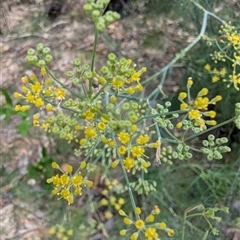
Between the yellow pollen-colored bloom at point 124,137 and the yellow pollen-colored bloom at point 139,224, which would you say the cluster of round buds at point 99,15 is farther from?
the yellow pollen-colored bloom at point 139,224

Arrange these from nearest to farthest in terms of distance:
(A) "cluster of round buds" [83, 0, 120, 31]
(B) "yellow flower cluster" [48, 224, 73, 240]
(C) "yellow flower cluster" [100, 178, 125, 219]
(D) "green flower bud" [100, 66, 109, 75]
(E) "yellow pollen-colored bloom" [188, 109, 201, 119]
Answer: (A) "cluster of round buds" [83, 0, 120, 31] → (D) "green flower bud" [100, 66, 109, 75] → (E) "yellow pollen-colored bloom" [188, 109, 201, 119] → (B) "yellow flower cluster" [48, 224, 73, 240] → (C) "yellow flower cluster" [100, 178, 125, 219]

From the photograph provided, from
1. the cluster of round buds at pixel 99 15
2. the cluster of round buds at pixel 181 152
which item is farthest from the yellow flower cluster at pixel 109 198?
the cluster of round buds at pixel 99 15

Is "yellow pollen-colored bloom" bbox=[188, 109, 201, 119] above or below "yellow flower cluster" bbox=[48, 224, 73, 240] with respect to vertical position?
above

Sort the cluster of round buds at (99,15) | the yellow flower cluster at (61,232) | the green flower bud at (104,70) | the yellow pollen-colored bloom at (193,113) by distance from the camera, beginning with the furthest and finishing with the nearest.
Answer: the yellow flower cluster at (61,232) < the yellow pollen-colored bloom at (193,113) < the green flower bud at (104,70) < the cluster of round buds at (99,15)

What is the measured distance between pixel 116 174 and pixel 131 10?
4.38 ft

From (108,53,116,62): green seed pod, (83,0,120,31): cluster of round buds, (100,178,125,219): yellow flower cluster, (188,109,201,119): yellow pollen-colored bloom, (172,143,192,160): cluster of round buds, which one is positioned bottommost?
(100,178,125,219): yellow flower cluster

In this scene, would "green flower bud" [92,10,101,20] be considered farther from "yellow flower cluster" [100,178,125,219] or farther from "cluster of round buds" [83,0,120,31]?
"yellow flower cluster" [100,178,125,219]

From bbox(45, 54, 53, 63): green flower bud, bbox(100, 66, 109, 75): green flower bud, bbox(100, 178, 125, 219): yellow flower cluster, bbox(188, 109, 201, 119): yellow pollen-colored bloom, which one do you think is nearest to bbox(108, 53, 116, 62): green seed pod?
bbox(100, 66, 109, 75): green flower bud

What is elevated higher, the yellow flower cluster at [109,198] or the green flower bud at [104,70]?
the green flower bud at [104,70]

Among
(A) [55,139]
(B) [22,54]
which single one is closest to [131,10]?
(B) [22,54]

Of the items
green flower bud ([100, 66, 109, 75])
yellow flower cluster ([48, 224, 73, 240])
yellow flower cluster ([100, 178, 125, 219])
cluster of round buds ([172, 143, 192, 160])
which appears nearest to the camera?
green flower bud ([100, 66, 109, 75])

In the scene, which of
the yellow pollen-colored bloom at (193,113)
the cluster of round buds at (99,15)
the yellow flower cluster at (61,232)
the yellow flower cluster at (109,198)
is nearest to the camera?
the cluster of round buds at (99,15)

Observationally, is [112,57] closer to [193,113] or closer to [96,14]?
[96,14]

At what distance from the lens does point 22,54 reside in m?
3.80
